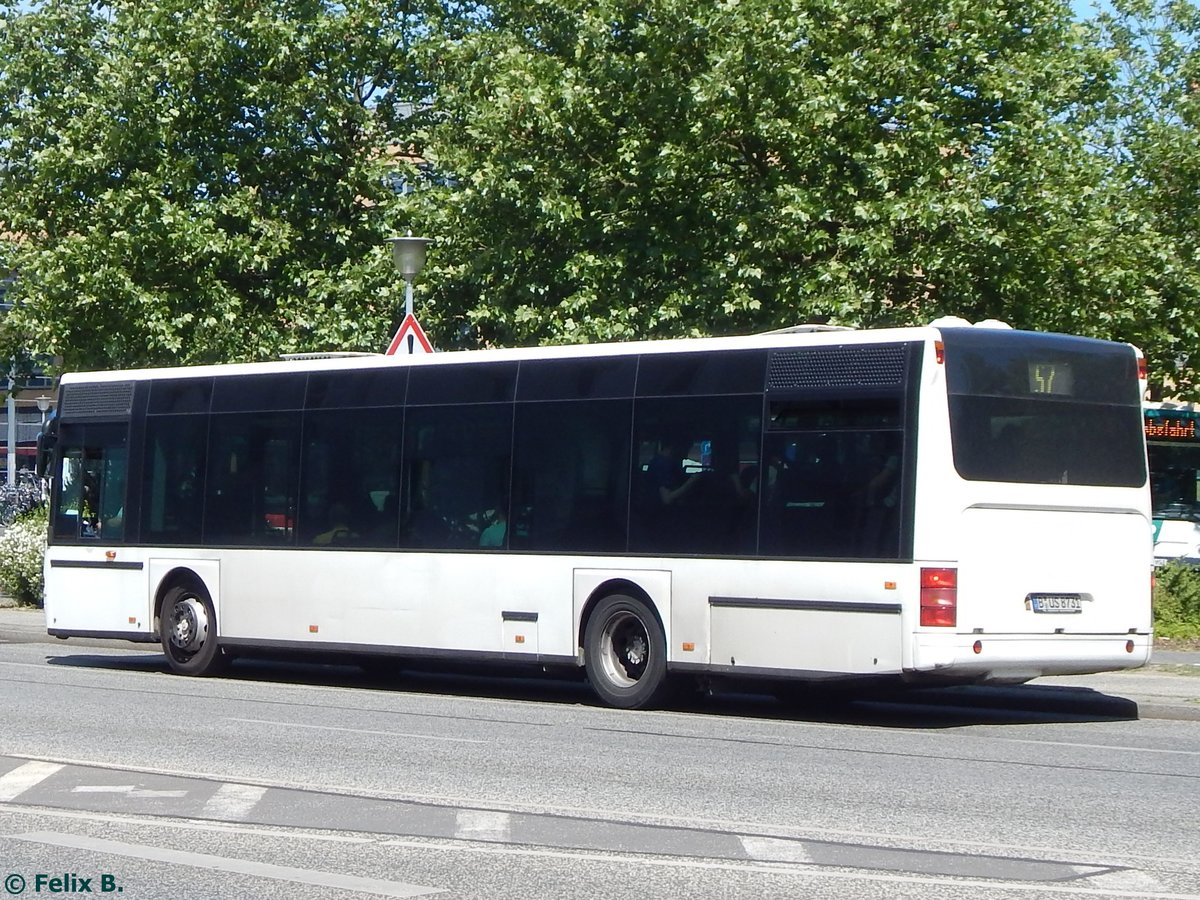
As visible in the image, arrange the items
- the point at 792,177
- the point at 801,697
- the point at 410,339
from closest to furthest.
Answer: the point at 801,697, the point at 410,339, the point at 792,177

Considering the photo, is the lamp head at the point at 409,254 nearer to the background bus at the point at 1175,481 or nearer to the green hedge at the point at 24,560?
the green hedge at the point at 24,560

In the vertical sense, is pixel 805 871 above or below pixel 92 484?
below

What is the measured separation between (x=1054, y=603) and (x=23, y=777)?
727 cm

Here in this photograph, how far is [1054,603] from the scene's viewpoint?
45.4ft

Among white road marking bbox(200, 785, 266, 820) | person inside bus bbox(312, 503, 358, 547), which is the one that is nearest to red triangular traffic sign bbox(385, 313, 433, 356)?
person inside bus bbox(312, 503, 358, 547)

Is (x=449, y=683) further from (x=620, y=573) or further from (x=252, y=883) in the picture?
(x=252, y=883)

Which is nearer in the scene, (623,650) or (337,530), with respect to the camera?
(623,650)

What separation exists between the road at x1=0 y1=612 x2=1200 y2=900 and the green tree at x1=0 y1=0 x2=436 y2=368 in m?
12.9

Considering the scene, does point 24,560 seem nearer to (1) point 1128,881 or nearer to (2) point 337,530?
(2) point 337,530

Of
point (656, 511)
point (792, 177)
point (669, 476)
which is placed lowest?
point (656, 511)

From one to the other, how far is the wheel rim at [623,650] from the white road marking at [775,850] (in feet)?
22.2

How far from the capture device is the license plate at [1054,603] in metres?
13.7

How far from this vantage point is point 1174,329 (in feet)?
86.4

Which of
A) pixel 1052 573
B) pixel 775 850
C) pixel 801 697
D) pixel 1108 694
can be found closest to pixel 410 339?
pixel 801 697
